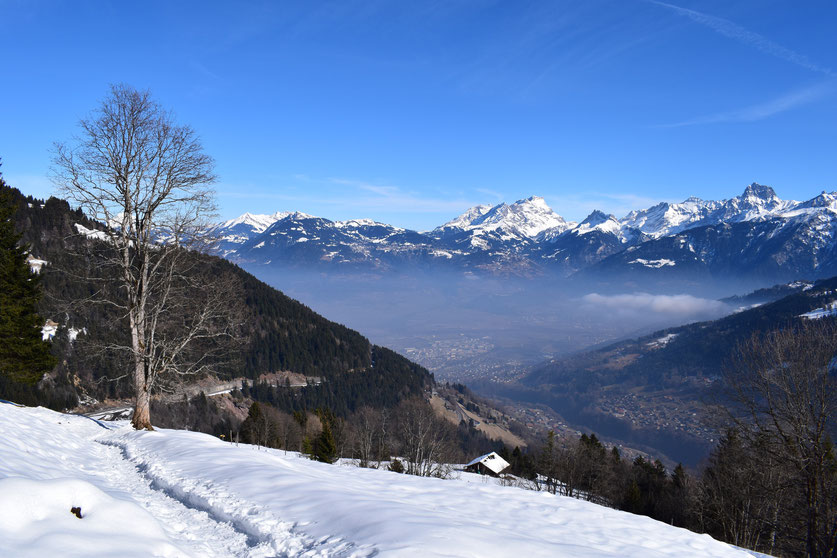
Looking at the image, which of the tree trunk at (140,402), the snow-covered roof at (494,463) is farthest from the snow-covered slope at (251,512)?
the snow-covered roof at (494,463)

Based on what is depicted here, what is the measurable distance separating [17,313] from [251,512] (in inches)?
1124

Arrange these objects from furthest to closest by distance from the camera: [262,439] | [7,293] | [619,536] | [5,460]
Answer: [262,439]
[7,293]
[619,536]
[5,460]

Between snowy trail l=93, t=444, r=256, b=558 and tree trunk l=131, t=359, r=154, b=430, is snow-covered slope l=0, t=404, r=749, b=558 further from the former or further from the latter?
tree trunk l=131, t=359, r=154, b=430

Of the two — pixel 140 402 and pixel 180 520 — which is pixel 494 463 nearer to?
pixel 140 402

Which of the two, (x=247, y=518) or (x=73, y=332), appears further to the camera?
(x=73, y=332)

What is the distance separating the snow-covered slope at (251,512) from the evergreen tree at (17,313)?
15.8 m

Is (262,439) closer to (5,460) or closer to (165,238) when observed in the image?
(165,238)

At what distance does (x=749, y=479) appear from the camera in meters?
20.9

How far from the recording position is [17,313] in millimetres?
26688

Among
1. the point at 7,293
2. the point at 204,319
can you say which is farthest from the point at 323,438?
the point at 204,319

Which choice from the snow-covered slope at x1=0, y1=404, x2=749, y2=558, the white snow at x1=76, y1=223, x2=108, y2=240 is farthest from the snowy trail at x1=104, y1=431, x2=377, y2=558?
the white snow at x1=76, y1=223, x2=108, y2=240

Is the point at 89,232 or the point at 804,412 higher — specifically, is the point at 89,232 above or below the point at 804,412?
above

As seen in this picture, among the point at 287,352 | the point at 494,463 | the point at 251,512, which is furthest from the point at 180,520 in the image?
the point at 287,352

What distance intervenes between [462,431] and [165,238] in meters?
129
